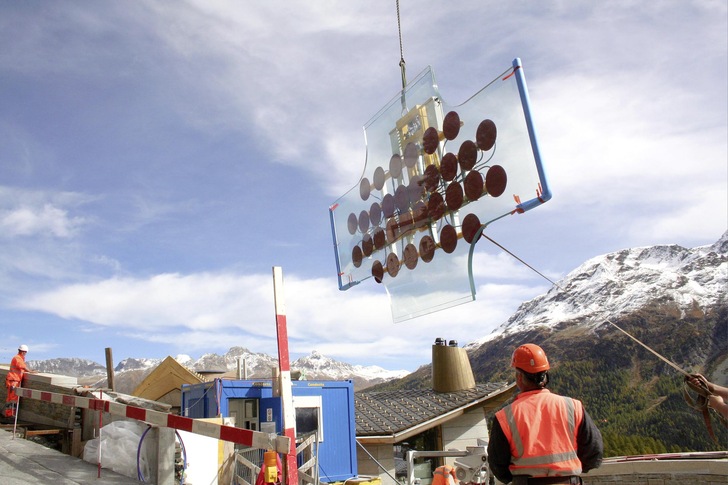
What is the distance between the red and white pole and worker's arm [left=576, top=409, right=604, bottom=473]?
302cm

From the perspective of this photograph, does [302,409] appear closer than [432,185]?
No

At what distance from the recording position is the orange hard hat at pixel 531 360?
3.94 meters

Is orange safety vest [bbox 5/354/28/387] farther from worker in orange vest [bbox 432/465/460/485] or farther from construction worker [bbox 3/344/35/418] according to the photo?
worker in orange vest [bbox 432/465/460/485]

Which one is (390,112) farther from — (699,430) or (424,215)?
(699,430)

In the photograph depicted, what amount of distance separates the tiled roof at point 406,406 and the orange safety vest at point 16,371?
10.4 m

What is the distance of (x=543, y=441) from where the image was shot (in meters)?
3.64

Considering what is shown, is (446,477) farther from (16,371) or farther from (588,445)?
(16,371)

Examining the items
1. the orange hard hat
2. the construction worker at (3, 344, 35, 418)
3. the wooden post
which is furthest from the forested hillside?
the orange hard hat

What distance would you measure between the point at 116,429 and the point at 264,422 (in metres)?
7.44

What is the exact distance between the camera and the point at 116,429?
308 inches

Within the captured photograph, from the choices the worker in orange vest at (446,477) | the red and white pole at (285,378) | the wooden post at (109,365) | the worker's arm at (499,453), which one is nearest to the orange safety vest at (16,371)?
the red and white pole at (285,378)

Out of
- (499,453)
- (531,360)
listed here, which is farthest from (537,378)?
(499,453)

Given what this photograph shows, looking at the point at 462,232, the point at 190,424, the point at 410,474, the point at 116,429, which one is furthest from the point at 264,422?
the point at 462,232

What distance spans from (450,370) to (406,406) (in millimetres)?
3527
